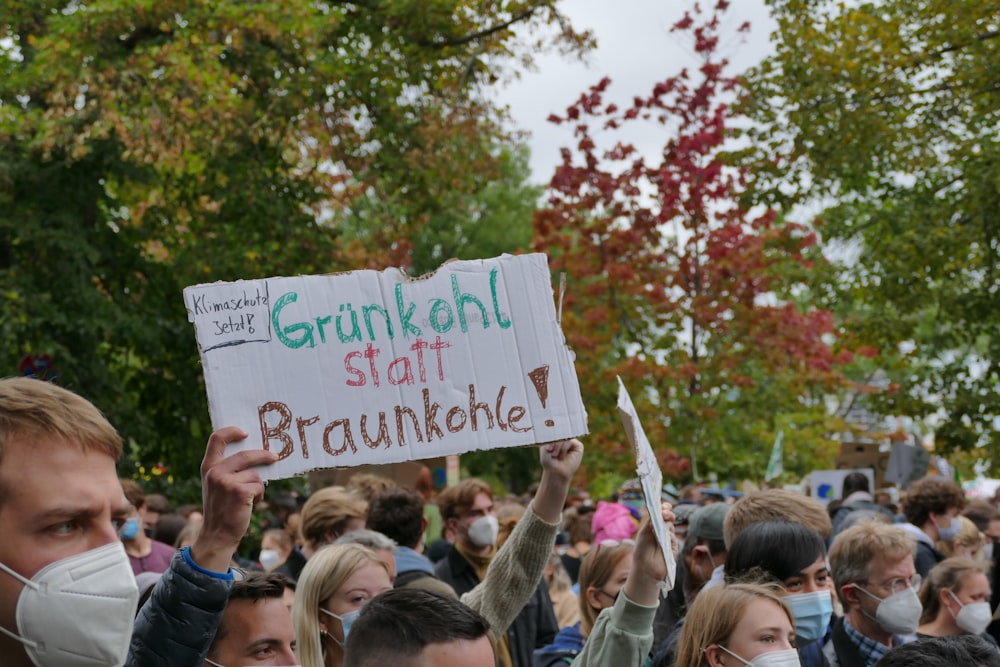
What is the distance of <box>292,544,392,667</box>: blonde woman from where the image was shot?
4586mm

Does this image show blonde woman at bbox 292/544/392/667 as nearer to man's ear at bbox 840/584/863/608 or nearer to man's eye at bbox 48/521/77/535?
man's ear at bbox 840/584/863/608

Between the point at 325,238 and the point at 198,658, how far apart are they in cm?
1330

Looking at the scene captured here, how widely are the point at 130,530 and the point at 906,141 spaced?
926 centimetres

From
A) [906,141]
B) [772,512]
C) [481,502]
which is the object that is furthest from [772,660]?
[906,141]

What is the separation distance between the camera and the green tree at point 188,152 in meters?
13.1

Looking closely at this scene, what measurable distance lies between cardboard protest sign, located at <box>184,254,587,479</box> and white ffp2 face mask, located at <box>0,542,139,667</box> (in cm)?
108

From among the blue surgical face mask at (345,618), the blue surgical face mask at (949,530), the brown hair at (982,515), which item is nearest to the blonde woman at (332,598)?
the blue surgical face mask at (345,618)

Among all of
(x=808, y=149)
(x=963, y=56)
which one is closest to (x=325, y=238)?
(x=808, y=149)

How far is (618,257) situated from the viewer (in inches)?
794

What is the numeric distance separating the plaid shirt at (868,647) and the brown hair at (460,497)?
2.62 meters

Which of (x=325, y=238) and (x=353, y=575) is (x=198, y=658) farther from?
(x=325, y=238)

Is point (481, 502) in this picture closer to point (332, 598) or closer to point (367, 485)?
point (367, 485)

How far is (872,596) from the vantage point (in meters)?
5.27

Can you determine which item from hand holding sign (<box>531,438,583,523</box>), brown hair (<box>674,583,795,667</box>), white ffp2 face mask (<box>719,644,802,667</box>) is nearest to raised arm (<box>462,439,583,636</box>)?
hand holding sign (<box>531,438,583,523</box>)
